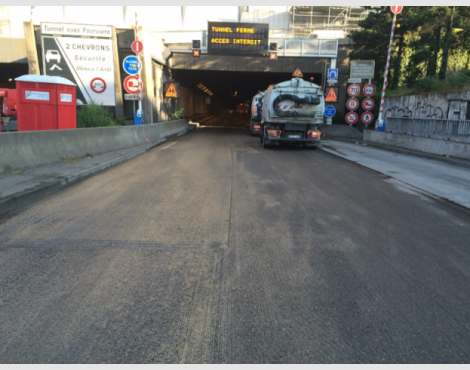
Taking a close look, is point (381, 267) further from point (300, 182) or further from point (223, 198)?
point (300, 182)

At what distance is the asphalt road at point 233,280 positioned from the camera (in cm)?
287

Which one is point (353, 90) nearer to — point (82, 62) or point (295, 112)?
point (295, 112)

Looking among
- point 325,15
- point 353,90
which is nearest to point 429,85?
point 353,90

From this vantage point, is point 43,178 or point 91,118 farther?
point 91,118

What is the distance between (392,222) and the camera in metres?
6.19

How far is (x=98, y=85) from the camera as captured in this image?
2502cm

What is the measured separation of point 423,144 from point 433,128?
1020 mm

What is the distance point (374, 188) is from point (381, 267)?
5.02 meters

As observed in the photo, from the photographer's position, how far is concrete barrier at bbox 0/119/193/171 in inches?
349

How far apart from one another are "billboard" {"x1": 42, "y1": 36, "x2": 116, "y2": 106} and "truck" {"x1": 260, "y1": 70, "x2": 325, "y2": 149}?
12.9 metres

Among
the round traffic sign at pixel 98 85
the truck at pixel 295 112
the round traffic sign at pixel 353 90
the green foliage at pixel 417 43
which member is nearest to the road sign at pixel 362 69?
the round traffic sign at pixel 353 90

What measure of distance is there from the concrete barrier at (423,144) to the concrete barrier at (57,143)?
509 inches

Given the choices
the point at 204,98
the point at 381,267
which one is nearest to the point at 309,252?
the point at 381,267

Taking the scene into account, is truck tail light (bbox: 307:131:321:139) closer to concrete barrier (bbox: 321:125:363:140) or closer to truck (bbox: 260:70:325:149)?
truck (bbox: 260:70:325:149)
